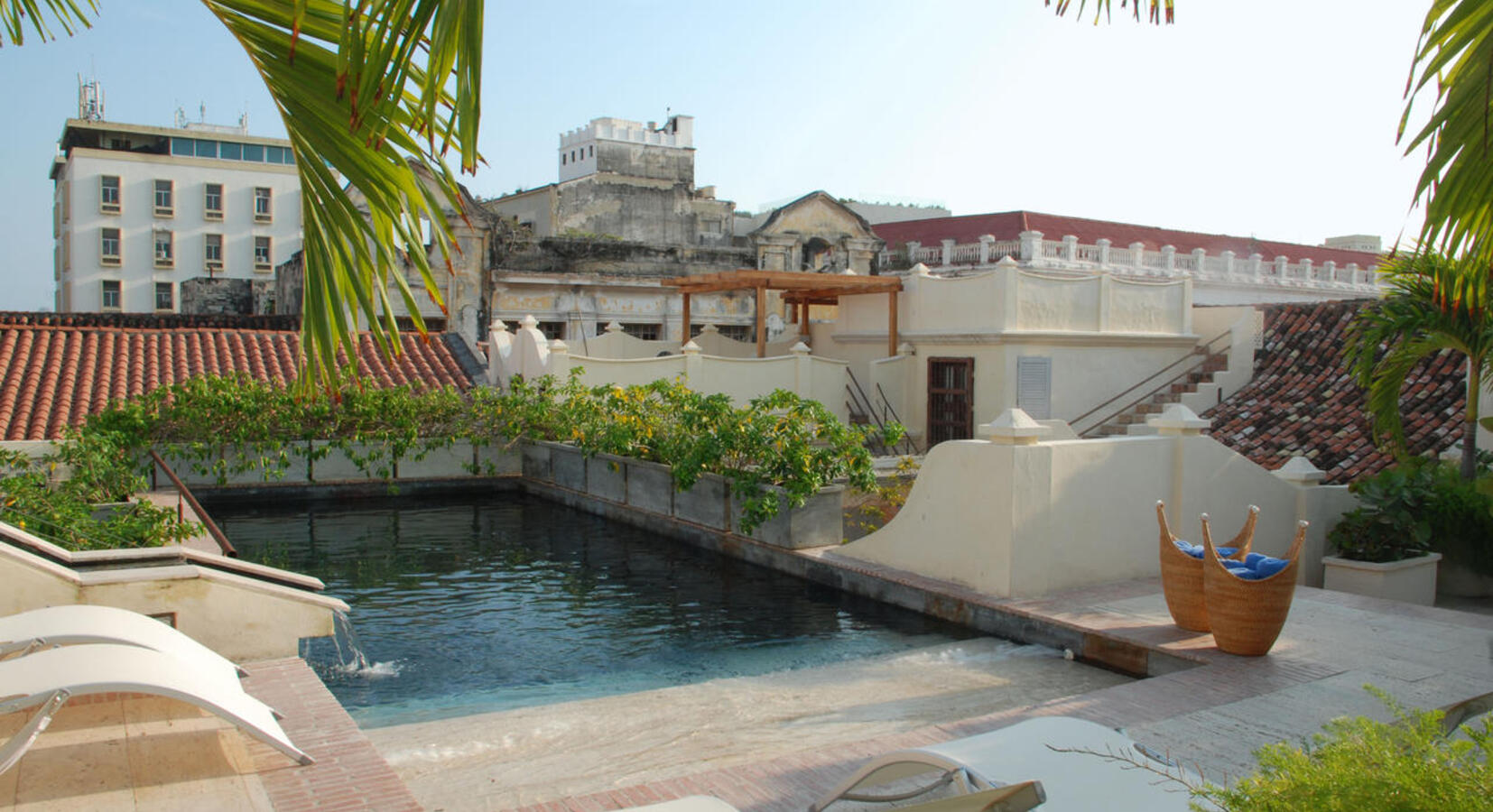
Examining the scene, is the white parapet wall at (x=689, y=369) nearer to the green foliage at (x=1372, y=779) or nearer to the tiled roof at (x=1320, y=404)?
the tiled roof at (x=1320, y=404)

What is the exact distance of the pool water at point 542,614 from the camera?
840 centimetres

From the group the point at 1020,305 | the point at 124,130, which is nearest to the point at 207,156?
the point at 124,130

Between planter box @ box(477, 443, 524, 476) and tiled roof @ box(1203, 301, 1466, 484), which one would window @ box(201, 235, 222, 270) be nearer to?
planter box @ box(477, 443, 524, 476)

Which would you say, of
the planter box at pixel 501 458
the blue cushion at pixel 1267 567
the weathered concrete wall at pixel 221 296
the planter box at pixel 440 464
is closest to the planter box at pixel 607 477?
the planter box at pixel 501 458

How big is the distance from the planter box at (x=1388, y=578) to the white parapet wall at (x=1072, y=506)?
700 mm

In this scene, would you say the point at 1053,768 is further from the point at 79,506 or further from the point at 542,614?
the point at 79,506

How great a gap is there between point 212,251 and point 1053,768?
199 ft

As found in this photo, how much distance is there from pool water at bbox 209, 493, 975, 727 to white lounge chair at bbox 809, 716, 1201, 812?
4.41 metres

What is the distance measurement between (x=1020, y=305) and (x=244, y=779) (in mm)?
15625

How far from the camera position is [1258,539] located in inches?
445

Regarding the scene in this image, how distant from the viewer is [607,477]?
16.0 meters

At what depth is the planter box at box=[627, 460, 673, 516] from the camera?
14461 millimetres

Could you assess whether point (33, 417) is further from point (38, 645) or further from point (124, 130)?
point (124, 130)

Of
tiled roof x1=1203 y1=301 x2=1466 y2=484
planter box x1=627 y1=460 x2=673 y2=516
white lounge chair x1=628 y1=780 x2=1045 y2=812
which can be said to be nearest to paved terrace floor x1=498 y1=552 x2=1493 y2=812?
white lounge chair x1=628 y1=780 x2=1045 y2=812
